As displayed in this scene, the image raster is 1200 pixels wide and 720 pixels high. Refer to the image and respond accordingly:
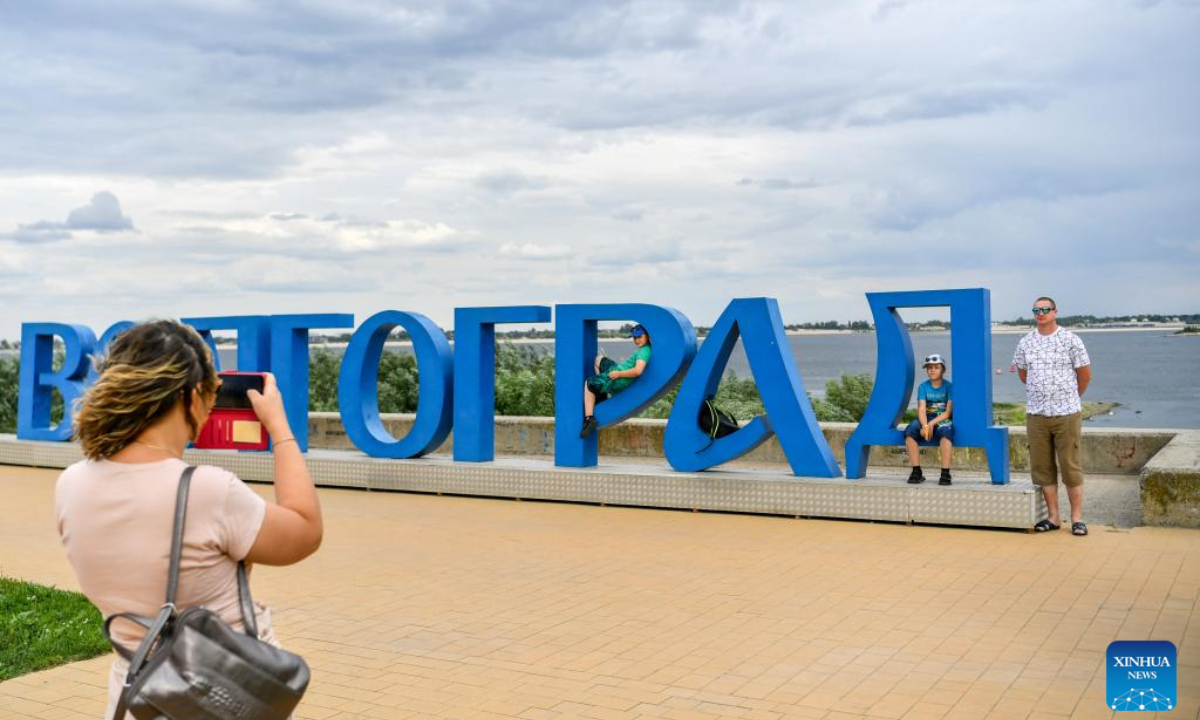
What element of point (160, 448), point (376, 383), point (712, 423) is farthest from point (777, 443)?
point (160, 448)

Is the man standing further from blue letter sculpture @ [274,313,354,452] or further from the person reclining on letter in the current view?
blue letter sculpture @ [274,313,354,452]

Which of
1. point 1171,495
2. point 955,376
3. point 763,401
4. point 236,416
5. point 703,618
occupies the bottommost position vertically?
point 703,618

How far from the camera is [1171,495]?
35.9 ft

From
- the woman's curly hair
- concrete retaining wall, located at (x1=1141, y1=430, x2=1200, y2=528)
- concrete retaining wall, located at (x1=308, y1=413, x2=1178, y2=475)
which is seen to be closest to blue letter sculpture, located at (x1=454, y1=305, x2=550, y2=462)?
concrete retaining wall, located at (x1=308, y1=413, x2=1178, y2=475)

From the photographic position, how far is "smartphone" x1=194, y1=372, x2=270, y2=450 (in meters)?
3.28

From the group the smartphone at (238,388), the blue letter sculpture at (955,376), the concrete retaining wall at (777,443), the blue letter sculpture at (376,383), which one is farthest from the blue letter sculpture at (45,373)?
the smartphone at (238,388)

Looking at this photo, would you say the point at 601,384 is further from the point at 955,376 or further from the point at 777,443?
the point at 777,443

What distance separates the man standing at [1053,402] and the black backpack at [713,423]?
3.32 m

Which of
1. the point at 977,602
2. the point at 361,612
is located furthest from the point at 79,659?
the point at 977,602

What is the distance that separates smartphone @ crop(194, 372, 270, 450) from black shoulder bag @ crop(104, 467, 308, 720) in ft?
1.29

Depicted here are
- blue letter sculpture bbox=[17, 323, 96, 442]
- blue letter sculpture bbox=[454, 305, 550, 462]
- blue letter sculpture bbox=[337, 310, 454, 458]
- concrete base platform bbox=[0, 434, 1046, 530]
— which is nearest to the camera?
concrete base platform bbox=[0, 434, 1046, 530]

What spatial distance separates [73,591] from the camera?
29.1 ft

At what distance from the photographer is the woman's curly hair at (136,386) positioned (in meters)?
2.96

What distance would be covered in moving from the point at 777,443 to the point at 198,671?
14749mm
